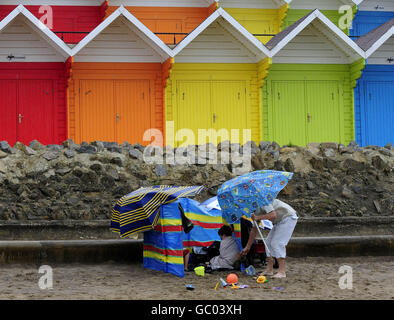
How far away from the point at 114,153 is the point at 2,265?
553 cm

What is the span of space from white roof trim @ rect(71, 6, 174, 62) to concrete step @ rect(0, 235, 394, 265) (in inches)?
334

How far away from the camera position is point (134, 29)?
17.7 m

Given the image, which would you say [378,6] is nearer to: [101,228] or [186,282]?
[101,228]

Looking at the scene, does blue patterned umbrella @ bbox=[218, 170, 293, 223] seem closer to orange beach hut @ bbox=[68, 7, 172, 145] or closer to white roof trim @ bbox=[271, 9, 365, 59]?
white roof trim @ bbox=[271, 9, 365, 59]

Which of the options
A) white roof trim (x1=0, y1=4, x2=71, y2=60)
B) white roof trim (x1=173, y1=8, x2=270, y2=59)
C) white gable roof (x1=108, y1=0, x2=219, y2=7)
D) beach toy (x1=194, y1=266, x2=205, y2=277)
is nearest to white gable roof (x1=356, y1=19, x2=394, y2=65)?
white roof trim (x1=173, y1=8, x2=270, y2=59)

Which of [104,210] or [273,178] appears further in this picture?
[104,210]

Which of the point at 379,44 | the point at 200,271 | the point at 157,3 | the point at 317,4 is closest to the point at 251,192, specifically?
the point at 200,271

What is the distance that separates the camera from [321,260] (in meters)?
9.62

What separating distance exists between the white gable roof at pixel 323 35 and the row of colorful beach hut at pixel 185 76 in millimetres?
38

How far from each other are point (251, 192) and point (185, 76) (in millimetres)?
11079

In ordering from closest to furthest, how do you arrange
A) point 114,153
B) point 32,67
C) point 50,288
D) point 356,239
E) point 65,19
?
point 50,288 → point 356,239 → point 114,153 → point 32,67 → point 65,19

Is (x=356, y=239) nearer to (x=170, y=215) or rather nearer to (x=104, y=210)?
(x=170, y=215)

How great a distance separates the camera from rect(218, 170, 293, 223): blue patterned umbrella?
296 inches

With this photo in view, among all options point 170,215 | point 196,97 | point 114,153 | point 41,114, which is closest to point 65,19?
point 41,114
